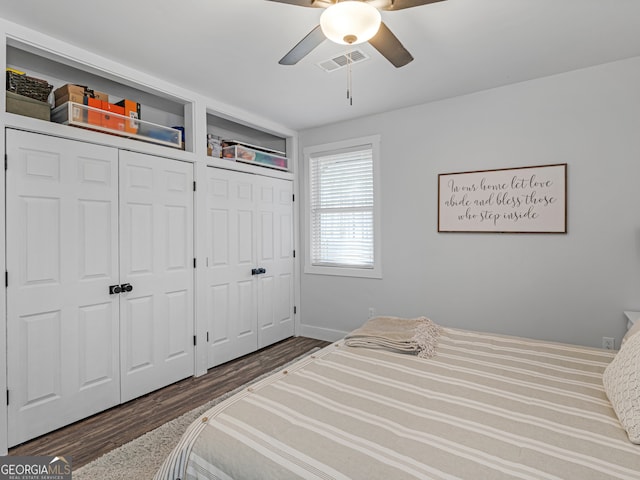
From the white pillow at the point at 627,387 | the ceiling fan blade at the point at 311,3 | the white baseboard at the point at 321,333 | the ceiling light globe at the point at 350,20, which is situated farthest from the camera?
the white baseboard at the point at 321,333

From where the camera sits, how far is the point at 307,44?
185 cm

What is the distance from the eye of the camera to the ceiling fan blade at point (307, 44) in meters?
1.76

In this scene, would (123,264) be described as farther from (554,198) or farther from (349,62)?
(554,198)

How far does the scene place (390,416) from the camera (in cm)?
134

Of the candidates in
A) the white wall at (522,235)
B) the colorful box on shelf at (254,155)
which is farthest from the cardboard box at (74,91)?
the white wall at (522,235)

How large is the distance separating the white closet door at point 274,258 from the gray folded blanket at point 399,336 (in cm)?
180

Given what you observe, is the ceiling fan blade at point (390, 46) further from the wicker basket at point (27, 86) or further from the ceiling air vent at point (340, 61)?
the wicker basket at point (27, 86)

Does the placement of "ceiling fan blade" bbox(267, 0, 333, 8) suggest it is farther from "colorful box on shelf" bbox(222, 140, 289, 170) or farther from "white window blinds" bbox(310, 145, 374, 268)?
"white window blinds" bbox(310, 145, 374, 268)

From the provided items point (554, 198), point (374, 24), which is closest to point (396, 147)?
point (554, 198)

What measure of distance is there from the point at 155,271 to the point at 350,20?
7.69 ft

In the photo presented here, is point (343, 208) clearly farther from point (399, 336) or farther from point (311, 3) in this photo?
point (311, 3)

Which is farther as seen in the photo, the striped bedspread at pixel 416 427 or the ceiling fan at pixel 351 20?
the ceiling fan at pixel 351 20

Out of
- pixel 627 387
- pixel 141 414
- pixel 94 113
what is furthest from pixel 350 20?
pixel 141 414

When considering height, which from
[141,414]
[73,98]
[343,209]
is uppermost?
[73,98]
